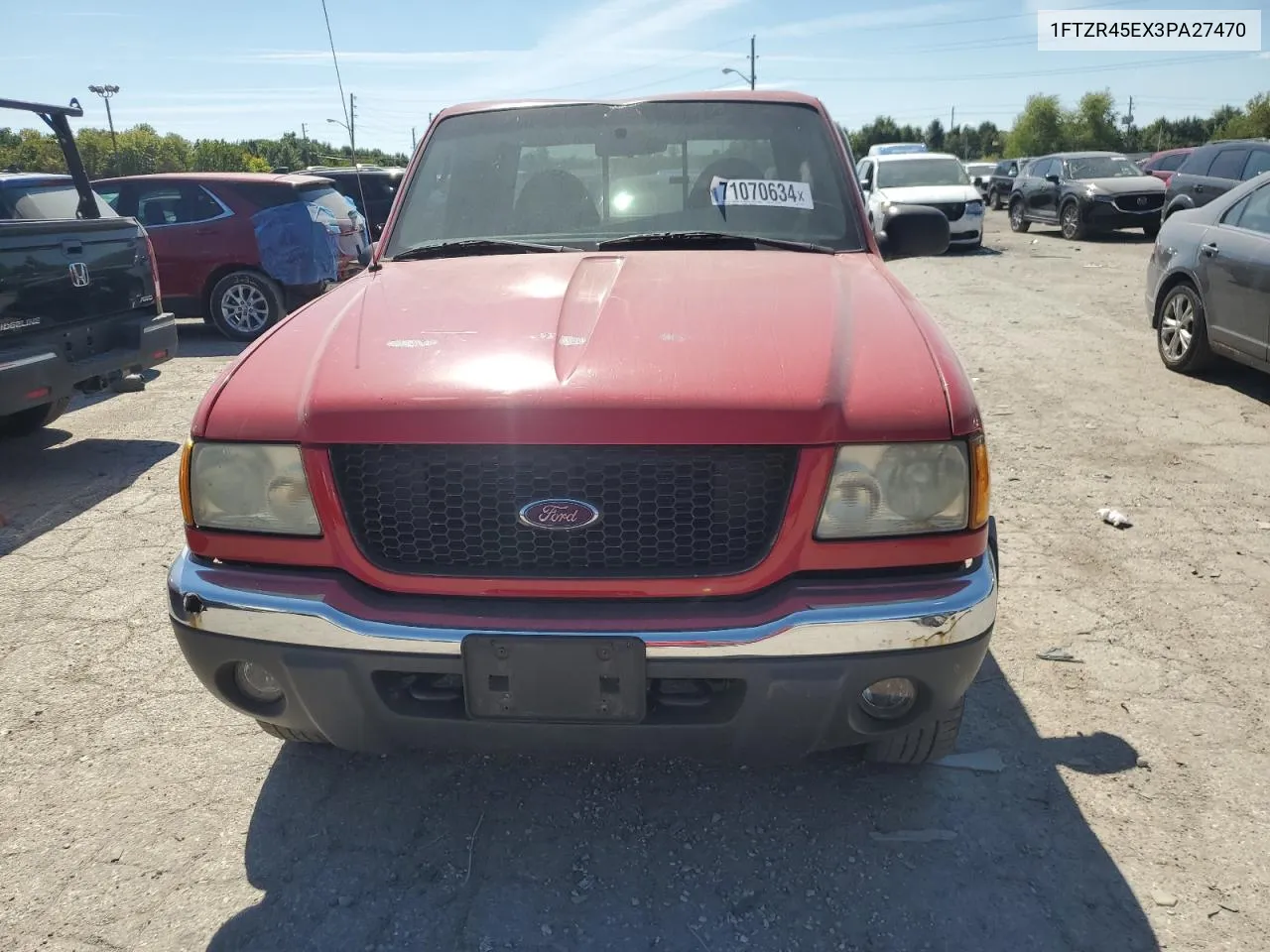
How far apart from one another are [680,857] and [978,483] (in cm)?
115

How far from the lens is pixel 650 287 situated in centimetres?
253

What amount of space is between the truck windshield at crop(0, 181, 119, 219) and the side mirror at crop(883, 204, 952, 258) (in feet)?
16.2

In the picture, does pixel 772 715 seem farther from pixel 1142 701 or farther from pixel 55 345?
pixel 55 345

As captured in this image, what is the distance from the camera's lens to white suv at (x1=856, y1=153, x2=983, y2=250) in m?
15.7

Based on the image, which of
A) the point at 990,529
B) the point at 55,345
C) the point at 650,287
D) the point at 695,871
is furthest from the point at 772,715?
the point at 55,345

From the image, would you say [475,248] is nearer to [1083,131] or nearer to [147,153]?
[147,153]

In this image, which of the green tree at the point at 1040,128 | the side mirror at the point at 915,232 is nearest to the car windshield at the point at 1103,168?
the side mirror at the point at 915,232

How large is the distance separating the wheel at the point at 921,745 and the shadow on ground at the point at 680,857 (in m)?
0.13

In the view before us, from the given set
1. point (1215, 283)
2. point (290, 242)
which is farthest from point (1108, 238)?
point (290, 242)

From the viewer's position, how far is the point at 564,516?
78.9 inches

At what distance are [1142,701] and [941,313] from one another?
803 centimetres

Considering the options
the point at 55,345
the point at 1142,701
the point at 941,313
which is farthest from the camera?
the point at 941,313

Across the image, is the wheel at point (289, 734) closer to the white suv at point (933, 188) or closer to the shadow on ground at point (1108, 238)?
the white suv at point (933, 188)

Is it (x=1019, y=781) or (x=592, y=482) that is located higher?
(x=592, y=482)
